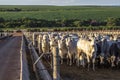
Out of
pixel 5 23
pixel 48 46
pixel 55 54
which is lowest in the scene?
pixel 5 23

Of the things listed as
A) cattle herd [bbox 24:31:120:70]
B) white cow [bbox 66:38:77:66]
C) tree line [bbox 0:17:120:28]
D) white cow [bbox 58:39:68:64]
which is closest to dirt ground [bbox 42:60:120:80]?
cattle herd [bbox 24:31:120:70]

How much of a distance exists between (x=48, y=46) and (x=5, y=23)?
120876mm

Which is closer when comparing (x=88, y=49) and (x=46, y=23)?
(x=88, y=49)

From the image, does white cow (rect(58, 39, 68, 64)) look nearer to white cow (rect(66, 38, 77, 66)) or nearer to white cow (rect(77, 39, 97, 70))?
white cow (rect(66, 38, 77, 66))

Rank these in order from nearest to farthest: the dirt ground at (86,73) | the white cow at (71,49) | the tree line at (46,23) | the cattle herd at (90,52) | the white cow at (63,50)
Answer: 1. the dirt ground at (86,73)
2. the cattle herd at (90,52)
3. the white cow at (71,49)
4. the white cow at (63,50)
5. the tree line at (46,23)

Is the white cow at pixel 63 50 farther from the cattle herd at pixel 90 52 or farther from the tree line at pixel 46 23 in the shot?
the tree line at pixel 46 23

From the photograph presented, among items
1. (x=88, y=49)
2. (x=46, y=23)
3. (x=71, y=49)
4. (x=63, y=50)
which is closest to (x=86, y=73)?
(x=88, y=49)

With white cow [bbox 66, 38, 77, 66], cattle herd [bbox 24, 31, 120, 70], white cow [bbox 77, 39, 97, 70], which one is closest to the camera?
white cow [bbox 77, 39, 97, 70]

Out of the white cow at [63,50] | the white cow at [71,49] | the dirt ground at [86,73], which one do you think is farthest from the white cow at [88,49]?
the white cow at [63,50]

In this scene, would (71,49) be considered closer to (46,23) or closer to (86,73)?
(86,73)

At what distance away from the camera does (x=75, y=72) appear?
24.5m

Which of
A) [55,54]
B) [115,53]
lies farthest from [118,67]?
[55,54]

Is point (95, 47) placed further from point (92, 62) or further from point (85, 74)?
point (85, 74)

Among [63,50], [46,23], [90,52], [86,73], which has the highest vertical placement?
[90,52]
